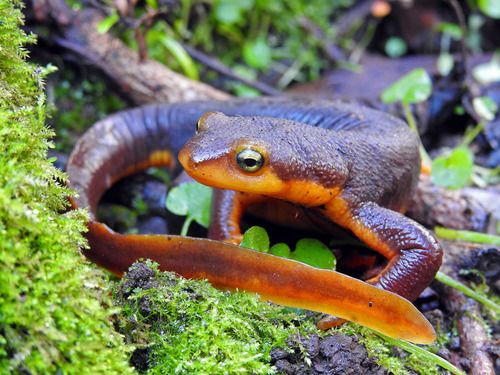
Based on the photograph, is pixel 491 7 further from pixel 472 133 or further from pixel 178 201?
pixel 178 201

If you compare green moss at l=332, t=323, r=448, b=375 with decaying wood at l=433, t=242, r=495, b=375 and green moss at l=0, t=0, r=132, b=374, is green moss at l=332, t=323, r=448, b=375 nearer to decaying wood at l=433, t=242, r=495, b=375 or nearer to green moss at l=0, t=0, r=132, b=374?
decaying wood at l=433, t=242, r=495, b=375

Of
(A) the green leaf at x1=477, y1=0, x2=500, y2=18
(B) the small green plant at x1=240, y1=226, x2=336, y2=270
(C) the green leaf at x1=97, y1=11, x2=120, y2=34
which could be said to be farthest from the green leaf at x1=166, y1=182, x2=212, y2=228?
(A) the green leaf at x1=477, y1=0, x2=500, y2=18

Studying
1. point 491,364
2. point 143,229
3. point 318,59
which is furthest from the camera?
point 318,59

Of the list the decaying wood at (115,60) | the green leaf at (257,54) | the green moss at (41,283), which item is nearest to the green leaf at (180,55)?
the decaying wood at (115,60)

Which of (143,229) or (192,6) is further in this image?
(192,6)

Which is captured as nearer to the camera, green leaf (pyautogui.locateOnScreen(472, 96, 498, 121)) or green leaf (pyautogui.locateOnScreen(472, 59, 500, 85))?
green leaf (pyautogui.locateOnScreen(472, 96, 498, 121))

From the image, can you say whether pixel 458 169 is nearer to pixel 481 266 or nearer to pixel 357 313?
pixel 481 266

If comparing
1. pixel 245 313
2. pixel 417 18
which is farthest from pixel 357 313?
pixel 417 18
